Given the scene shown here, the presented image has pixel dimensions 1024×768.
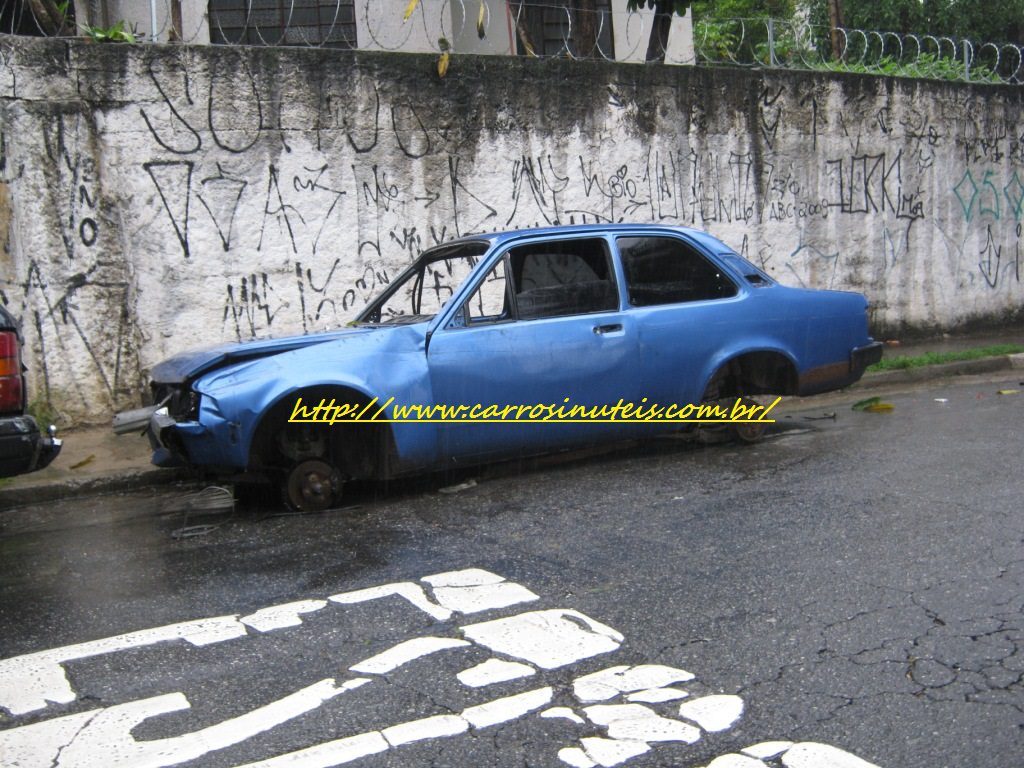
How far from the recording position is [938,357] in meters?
11.0

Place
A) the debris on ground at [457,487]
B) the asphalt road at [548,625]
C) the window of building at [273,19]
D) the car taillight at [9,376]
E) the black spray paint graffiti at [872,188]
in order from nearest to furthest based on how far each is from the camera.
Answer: the asphalt road at [548,625], the car taillight at [9,376], the debris on ground at [457,487], the black spray paint graffiti at [872,188], the window of building at [273,19]

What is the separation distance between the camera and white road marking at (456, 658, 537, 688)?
363 cm

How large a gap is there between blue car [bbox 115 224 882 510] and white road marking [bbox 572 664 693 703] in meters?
2.79

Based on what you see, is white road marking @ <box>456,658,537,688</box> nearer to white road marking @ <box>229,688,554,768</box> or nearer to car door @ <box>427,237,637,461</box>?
white road marking @ <box>229,688,554,768</box>

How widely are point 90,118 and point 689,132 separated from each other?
18.5 ft

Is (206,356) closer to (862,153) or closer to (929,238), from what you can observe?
(862,153)

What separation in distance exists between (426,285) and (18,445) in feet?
11.1

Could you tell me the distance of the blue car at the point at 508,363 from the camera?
19.7ft

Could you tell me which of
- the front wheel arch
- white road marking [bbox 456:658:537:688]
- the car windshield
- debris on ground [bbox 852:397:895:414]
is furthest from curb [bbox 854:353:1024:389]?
white road marking [bbox 456:658:537:688]

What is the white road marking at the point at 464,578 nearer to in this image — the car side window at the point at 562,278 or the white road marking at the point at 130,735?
the white road marking at the point at 130,735

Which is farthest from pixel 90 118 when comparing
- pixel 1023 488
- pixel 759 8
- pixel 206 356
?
pixel 759 8

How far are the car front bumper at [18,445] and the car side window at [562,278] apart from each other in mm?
2833

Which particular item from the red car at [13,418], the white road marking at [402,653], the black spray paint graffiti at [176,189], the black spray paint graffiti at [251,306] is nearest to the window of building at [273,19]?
the black spray paint graffiti at [176,189]

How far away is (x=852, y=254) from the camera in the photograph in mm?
11977
